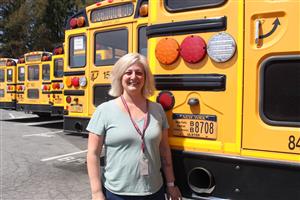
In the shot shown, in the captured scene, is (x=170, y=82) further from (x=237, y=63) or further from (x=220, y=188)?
(x=220, y=188)

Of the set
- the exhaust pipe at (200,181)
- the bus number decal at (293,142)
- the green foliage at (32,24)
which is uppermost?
the green foliage at (32,24)

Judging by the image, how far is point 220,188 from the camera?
244 cm

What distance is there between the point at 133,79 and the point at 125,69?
8 centimetres

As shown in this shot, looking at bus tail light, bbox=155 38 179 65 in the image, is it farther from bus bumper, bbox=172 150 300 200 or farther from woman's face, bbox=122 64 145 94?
bus bumper, bbox=172 150 300 200

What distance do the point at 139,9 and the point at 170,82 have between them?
3767 millimetres

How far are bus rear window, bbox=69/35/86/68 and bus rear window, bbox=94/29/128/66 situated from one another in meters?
0.32

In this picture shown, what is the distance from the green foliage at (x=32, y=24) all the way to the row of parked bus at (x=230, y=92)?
33.9 m

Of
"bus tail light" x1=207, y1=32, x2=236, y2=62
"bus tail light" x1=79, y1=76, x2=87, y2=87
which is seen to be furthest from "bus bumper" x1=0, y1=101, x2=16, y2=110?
"bus tail light" x1=207, y1=32, x2=236, y2=62

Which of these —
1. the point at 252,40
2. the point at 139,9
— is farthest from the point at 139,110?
the point at 139,9

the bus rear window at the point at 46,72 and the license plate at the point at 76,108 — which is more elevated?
the bus rear window at the point at 46,72

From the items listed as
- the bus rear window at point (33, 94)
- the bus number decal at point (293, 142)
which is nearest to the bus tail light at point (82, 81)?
the bus number decal at point (293, 142)

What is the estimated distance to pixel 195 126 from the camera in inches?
99.3

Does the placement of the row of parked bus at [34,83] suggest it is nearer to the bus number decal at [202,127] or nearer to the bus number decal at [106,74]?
the bus number decal at [106,74]

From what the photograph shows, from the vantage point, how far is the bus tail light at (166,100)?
2621mm
